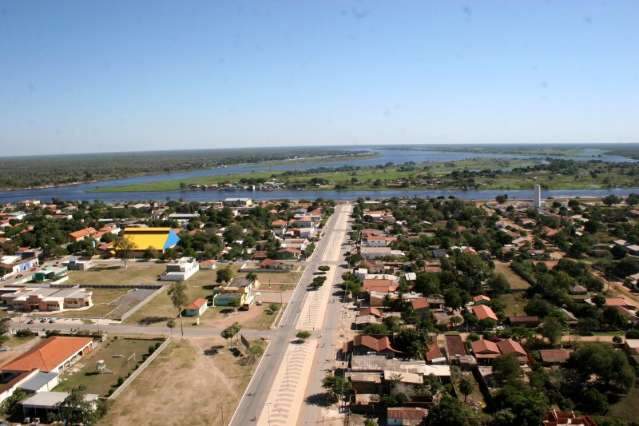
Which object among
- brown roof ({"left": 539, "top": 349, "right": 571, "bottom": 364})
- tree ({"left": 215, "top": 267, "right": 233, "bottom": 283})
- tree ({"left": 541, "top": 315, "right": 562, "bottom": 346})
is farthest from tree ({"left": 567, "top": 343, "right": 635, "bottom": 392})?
tree ({"left": 215, "top": 267, "right": 233, "bottom": 283})

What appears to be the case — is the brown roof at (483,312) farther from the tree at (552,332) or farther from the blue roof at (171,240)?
the blue roof at (171,240)

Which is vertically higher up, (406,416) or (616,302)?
(616,302)

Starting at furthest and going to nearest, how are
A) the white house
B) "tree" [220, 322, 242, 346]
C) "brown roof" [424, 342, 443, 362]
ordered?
the white house < "tree" [220, 322, 242, 346] < "brown roof" [424, 342, 443, 362]

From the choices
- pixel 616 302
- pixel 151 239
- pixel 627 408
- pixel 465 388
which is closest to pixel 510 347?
pixel 465 388

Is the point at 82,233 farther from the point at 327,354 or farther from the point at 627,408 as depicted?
the point at 627,408

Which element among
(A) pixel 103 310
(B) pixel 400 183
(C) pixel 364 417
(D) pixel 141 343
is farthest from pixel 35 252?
(B) pixel 400 183

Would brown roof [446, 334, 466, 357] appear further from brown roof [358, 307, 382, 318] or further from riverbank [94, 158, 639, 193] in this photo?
riverbank [94, 158, 639, 193]

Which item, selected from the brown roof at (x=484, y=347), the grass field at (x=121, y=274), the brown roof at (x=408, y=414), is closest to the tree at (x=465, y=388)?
the brown roof at (x=408, y=414)
